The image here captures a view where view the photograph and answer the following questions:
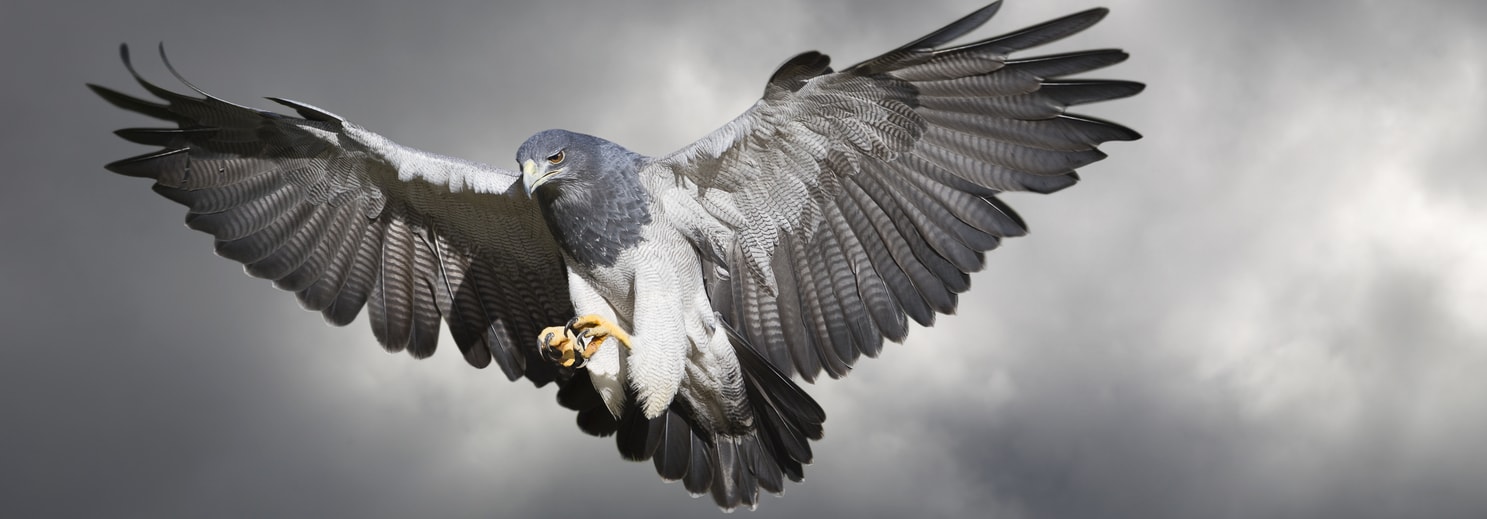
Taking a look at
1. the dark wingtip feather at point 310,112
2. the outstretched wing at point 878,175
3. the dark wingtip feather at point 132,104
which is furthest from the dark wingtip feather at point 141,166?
the outstretched wing at point 878,175

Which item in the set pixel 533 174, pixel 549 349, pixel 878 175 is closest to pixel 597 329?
pixel 549 349

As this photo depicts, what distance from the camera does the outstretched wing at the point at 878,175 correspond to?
6688mm

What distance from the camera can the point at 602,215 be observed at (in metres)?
7.09

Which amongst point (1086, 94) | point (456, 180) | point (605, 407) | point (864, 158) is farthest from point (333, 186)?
point (1086, 94)

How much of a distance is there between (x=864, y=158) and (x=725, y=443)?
199cm

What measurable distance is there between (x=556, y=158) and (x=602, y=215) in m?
0.41

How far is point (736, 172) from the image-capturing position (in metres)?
7.18

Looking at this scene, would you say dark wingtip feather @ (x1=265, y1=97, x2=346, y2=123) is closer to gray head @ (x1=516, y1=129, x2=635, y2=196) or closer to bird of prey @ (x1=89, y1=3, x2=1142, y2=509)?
bird of prey @ (x1=89, y1=3, x2=1142, y2=509)

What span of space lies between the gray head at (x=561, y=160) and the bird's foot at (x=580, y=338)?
0.80 m

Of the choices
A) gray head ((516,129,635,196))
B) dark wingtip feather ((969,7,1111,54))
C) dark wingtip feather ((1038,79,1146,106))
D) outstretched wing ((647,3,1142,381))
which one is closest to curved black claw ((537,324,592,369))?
gray head ((516,129,635,196))

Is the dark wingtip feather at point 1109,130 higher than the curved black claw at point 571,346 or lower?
higher

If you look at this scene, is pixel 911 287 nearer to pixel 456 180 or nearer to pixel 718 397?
pixel 718 397

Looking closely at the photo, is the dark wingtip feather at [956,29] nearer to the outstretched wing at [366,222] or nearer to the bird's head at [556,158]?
the bird's head at [556,158]

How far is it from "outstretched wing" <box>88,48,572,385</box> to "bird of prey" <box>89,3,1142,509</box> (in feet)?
0.04
